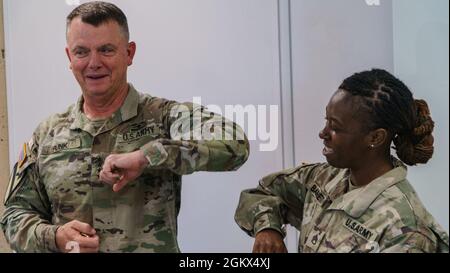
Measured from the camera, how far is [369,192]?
4.51 ft

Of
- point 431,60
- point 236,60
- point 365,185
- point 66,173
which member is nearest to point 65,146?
point 66,173

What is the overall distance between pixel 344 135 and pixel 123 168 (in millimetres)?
563

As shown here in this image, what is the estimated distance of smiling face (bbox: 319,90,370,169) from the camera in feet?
4.56

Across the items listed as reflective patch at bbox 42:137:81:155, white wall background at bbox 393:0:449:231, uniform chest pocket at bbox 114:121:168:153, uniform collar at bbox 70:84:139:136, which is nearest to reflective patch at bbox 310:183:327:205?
white wall background at bbox 393:0:449:231

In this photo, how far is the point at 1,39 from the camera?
5.32 feet

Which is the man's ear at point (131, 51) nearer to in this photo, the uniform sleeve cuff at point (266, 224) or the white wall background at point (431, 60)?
the uniform sleeve cuff at point (266, 224)

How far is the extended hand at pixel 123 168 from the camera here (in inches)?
56.3

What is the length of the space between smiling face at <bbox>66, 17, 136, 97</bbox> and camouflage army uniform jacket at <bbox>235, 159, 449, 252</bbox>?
1.55 ft

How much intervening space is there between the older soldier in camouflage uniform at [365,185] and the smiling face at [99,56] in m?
0.52

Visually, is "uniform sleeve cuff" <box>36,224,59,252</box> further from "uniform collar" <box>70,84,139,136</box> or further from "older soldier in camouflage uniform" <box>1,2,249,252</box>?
"uniform collar" <box>70,84,139,136</box>

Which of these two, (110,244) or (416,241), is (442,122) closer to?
(416,241)

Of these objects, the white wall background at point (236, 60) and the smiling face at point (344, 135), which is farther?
the white wall background at point (236, 60)

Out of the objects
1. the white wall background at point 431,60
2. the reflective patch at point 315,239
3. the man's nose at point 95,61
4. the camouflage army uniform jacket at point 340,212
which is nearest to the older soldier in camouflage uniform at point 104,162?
the man's nose at point 95,61

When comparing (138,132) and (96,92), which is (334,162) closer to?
(138,132)
